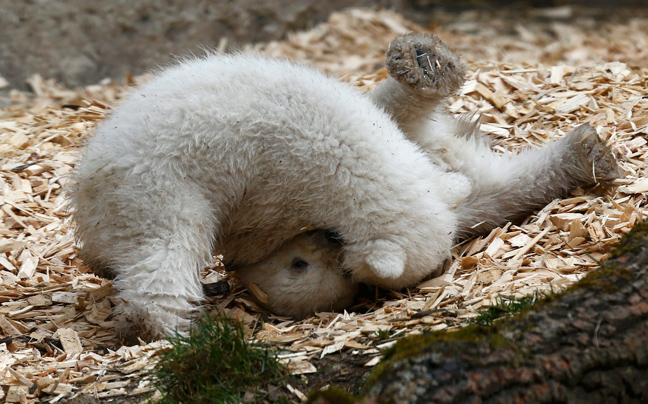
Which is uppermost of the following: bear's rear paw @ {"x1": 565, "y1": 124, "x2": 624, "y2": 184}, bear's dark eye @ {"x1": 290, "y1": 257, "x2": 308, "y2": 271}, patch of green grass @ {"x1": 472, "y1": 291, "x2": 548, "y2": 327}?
bear's rear paw @ {"x1": 565, "y1": 124, "x2": 624, "y2": 184}

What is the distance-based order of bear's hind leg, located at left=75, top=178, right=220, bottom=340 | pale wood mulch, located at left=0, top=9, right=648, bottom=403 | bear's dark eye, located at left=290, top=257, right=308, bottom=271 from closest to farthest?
pale wood mulch, located at left=0, top=9, right=648, bottom=403 < bear's hind leg, located at left=75, top=178, right=220, bottom=340 < bear's dark eye, located at left=290, top=257, right=308, bottom=271

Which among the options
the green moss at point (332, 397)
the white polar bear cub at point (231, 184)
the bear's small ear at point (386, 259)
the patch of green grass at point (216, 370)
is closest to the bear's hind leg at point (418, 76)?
the white polar bear cub at point (231, 184)

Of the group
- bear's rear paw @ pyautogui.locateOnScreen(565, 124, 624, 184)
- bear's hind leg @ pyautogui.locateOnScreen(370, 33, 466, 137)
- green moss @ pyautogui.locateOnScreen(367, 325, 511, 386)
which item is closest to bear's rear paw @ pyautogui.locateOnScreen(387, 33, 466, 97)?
bear's hind leg @ pyautogui.locateOnScreen(370, 33, 466, 137)

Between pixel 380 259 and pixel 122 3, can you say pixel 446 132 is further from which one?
pixel 122 3

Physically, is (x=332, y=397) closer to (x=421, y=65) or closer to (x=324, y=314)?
(x=324, y=314)

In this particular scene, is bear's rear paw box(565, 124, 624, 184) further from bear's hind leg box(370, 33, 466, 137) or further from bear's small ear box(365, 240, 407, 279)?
bear's small ear box(365, 240, 407, 279)

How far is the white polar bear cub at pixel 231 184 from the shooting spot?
4.03 m

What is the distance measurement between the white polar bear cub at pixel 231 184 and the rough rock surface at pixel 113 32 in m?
3.86

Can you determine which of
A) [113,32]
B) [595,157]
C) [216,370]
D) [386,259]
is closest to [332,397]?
[216,370]

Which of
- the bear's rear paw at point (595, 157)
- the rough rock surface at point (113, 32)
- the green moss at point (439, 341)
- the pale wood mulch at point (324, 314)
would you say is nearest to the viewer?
the green moss at point (439, 341)

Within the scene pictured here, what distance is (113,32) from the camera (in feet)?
28.7

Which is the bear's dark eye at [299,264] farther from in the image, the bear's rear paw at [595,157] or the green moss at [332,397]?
the green moss at [332,397]

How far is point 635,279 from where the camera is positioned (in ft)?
9.25

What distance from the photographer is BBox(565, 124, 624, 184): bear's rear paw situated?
15.7ft
